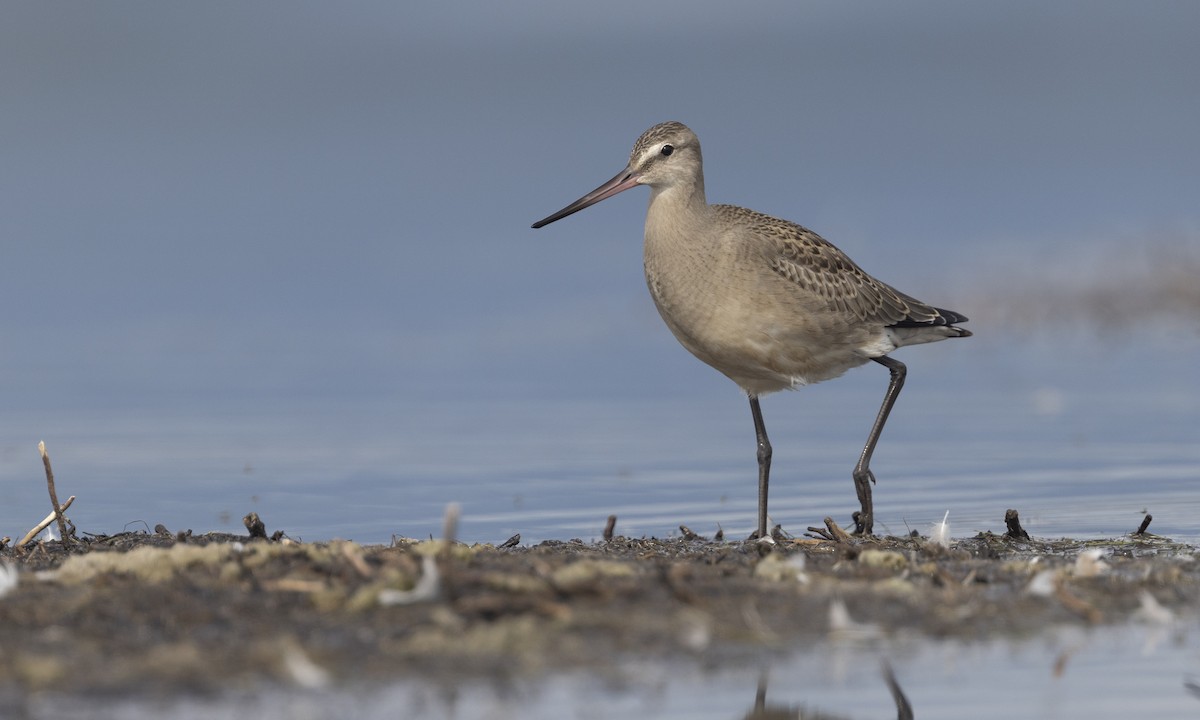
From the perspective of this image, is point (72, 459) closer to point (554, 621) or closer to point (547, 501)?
point (547, 501)

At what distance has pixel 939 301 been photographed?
1906 cm

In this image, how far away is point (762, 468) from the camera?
9.51 m

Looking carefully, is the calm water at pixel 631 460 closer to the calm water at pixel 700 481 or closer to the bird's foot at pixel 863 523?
the calm water at pixel 700 481

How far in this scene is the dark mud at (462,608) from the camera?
5.37 meters

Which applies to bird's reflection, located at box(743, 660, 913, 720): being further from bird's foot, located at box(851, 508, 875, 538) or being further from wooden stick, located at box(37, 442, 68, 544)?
wooden stick, located at box(37, 442, 68, 544)

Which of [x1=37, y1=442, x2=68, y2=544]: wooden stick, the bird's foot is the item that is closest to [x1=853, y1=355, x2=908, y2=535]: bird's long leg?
the bird's foot

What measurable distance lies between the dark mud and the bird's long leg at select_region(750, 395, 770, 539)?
1.67 metres

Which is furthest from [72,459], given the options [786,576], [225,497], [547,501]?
[786,576]

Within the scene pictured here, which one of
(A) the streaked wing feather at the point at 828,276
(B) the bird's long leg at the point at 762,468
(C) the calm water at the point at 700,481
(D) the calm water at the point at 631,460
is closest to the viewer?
(C) the calm water at the point at 700,481

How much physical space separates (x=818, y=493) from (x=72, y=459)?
16.0 ft

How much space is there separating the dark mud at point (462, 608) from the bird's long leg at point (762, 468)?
5.49 feet

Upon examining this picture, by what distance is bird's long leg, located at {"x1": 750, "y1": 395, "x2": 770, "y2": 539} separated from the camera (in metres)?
9.12

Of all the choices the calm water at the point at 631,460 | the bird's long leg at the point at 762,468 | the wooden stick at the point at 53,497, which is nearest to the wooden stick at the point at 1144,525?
the calm water at the point at 631,460

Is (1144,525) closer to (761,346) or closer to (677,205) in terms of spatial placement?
(761,346)
